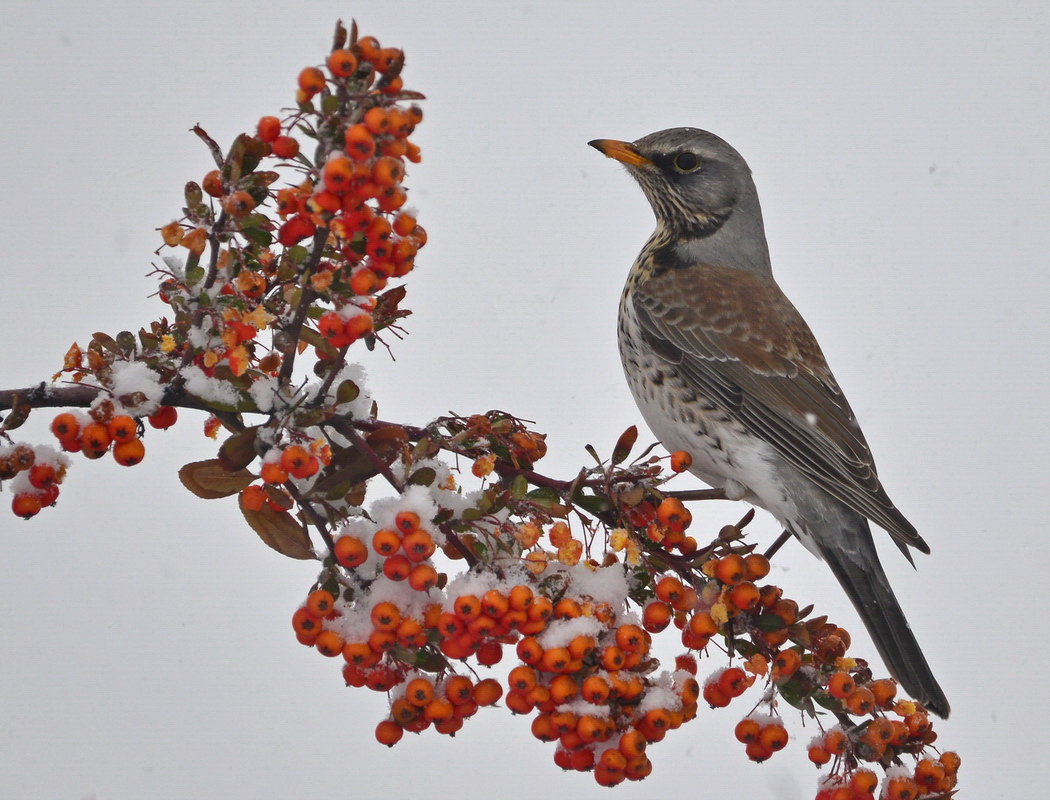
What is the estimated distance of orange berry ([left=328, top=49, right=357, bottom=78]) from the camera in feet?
3.09

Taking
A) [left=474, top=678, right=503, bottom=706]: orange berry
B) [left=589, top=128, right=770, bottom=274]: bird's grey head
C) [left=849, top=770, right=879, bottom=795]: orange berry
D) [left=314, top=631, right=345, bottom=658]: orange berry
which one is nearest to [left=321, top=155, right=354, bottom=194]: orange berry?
[left=314, top=631, right=345, bottom=658]: orange berry

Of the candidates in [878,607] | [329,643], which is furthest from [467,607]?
[878,607]

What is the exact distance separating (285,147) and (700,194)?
62.2 inches

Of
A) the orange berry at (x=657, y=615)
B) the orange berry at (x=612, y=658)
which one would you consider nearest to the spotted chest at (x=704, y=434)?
the orange berry at (x=657, y=615)

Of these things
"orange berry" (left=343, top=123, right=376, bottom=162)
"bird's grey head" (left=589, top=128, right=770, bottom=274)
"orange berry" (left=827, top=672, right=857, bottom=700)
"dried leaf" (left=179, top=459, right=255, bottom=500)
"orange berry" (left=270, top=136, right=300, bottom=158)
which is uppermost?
"bird's grey head" (left=589, top=128, right=770, bottom=274)

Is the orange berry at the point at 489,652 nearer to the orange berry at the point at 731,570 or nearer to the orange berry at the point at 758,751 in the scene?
the orange berry at the point at 731,570

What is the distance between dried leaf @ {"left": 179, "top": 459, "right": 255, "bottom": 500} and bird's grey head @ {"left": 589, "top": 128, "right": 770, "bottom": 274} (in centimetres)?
146

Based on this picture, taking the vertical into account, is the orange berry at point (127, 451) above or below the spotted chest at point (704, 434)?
below

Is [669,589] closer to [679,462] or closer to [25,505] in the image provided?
[679,462]

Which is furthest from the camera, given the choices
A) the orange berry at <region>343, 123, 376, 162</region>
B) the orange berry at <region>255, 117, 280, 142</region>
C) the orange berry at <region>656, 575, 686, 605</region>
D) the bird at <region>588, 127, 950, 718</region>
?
the bird at <region>588, 127, 950, 718</region>

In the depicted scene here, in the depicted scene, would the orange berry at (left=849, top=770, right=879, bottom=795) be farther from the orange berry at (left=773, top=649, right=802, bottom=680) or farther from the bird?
the bird

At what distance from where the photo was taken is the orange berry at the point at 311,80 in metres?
0.95

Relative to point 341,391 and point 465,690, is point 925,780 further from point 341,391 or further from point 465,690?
point 341,391

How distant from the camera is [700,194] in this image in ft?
8.09
